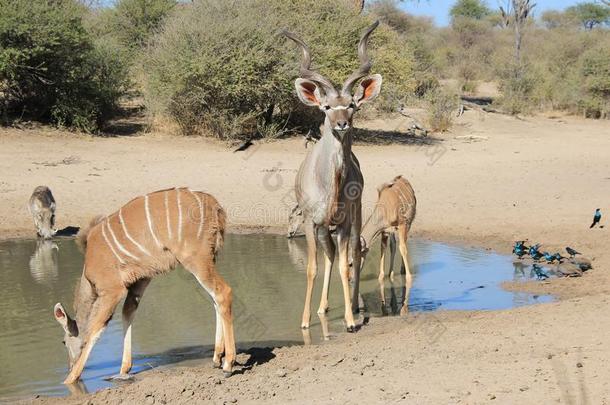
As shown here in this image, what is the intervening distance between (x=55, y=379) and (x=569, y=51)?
42837 millimetres

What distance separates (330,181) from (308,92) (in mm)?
895

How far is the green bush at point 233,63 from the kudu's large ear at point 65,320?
14.0 metres

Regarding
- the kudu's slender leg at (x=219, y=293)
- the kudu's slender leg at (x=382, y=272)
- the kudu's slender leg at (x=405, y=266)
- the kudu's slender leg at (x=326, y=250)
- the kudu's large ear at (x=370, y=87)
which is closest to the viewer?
the kudu's slender leg at (x=219, y=293)

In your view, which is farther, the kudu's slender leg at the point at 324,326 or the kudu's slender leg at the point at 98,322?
the kudu's slender leg at the point at 324,326

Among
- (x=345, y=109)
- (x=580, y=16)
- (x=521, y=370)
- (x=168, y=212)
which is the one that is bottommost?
(x=521, y=370)

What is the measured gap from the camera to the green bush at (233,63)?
2038 cm

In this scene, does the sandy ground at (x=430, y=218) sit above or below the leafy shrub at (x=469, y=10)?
below

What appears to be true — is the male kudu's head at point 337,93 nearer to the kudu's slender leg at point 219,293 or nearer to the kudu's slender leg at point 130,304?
the kudu's slender leg at point 219,293

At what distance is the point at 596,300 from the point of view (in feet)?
24.8

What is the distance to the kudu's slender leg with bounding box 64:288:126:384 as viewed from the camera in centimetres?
637

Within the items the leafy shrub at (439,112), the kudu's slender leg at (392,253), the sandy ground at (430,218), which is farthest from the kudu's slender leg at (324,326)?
the leafy shrub at (439,112)

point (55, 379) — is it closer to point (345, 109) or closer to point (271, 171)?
point (345, 109)

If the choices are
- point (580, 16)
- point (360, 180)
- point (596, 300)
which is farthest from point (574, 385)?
point (580, 16)

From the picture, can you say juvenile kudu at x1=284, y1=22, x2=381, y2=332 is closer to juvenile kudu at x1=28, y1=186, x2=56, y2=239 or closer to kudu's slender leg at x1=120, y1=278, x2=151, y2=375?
kudu's slender leg at x1=120, y1=278, x2=151, y2=375
